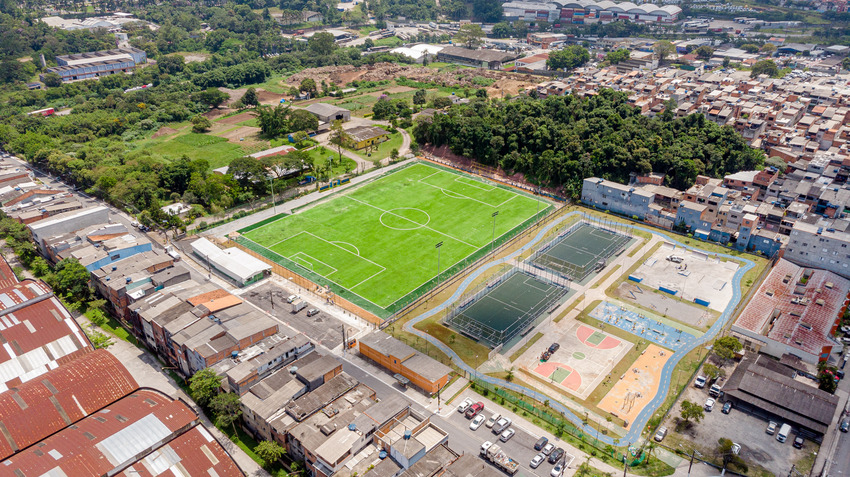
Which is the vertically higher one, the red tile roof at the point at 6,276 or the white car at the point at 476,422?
the red tile roof at the point at 6,276

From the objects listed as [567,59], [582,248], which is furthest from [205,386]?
[567,59]

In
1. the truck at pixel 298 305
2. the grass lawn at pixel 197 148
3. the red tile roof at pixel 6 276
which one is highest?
the grass lawn at pixel 197 148

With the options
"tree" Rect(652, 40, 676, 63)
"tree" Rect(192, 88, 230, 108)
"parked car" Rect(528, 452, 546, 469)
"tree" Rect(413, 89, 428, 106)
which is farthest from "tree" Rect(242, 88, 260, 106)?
"tree" Rect(652, 40, 676, 63)

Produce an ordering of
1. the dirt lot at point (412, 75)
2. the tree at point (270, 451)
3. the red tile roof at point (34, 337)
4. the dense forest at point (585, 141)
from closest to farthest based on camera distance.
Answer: the tree at point (270, 451), the red tile roof at point (34, 337), the dense forest at point (585, 141), the dirt lot at point (412, 75)

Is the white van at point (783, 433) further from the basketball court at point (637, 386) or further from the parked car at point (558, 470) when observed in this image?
the parked car at point (558, 470)

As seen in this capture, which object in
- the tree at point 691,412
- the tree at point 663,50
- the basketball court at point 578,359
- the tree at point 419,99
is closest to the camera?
the tree at point 691,412

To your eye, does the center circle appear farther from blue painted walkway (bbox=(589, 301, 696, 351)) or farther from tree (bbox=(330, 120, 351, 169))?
blue painted walkway (bbox=(589, 301, 696, 351))

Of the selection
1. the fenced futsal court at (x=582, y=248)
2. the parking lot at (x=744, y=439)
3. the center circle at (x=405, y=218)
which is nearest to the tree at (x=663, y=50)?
the fenced futsal court at (x=582, y=248)

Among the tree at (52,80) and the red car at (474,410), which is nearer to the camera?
the red car at (474,410)
